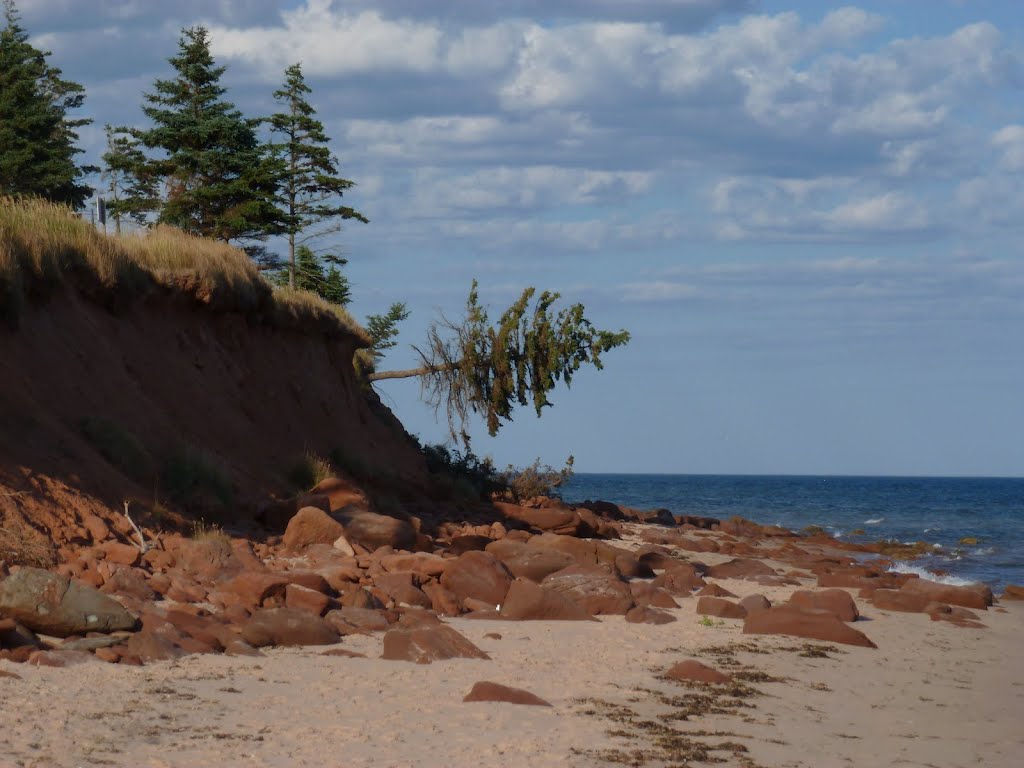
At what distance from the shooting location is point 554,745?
779 cm

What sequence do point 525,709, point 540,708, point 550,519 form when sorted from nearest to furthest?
1. point 525,709
2. point 540,708
3. point 550,519

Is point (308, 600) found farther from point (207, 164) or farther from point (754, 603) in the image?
point (207, 164)

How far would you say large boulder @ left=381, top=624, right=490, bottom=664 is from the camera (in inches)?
400

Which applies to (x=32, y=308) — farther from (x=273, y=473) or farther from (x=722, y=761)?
(x=722, y=761)

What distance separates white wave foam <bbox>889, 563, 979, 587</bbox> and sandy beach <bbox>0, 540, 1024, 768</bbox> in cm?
1219

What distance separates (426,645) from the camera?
10.3m

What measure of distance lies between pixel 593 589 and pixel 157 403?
25.3ft

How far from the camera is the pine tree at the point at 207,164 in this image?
36.5 m

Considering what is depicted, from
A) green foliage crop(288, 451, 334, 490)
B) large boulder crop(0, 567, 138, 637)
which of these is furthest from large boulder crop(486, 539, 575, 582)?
large boulder crop(0, 567, 138, 637)

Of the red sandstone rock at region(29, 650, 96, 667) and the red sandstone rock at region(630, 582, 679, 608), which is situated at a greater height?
the red sandstone rock at region(29, 650, 96, 667)

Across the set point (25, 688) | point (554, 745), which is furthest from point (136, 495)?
point (554, 745)

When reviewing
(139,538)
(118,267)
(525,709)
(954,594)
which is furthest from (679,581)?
(118,267)

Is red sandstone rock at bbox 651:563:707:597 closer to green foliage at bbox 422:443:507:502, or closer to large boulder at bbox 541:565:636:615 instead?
large boulder at bbox 541:565:636:615

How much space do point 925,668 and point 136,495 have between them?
8.77 metres
